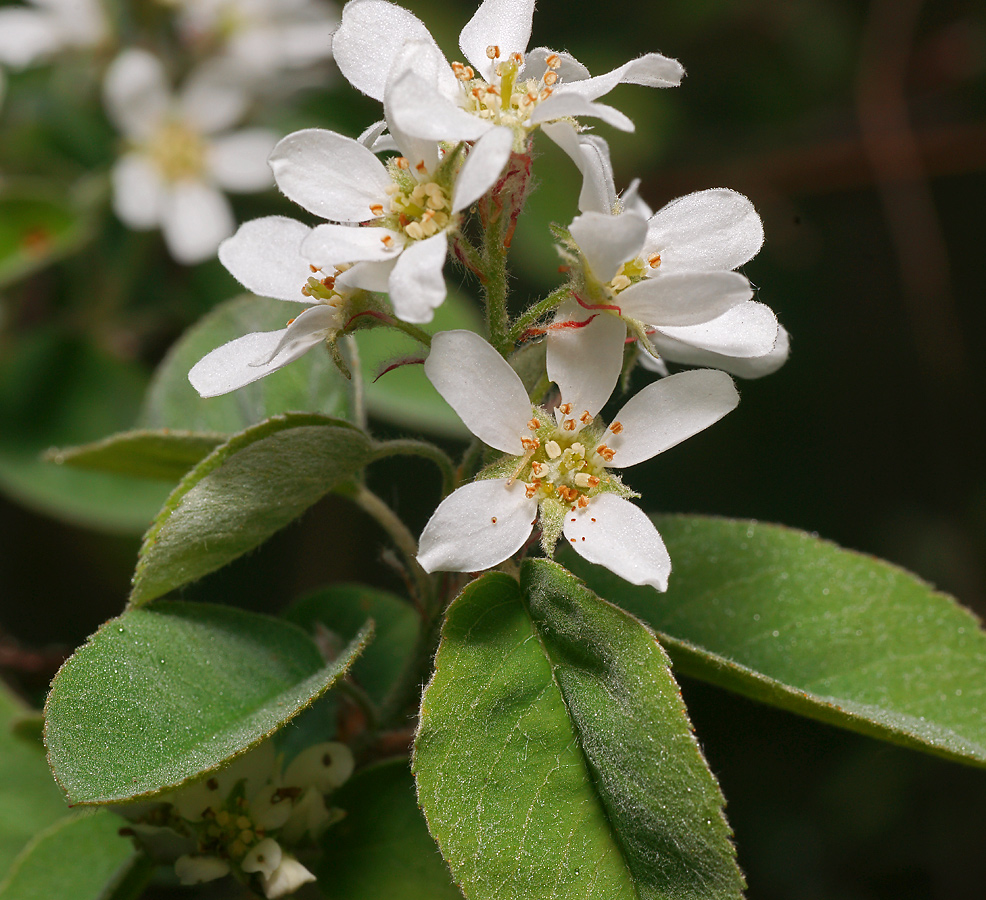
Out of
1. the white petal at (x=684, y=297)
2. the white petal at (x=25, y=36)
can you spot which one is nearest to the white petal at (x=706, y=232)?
the white petal at (x=684, y=297)

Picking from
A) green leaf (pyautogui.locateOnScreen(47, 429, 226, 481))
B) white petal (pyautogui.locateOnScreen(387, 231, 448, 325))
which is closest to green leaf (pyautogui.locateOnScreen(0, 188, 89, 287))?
green leaf (pyautogui.locateOnScreen(47, 429, 226, 481))

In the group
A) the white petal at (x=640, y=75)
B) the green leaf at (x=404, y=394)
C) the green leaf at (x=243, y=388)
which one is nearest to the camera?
the white petal at (x=640, y=75)

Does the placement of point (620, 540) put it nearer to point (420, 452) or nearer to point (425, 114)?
point (420, 452)

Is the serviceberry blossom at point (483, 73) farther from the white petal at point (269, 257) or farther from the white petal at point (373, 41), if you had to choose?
the white petal at point (269, 257)

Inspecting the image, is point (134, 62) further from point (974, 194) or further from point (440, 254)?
point (974, 194)

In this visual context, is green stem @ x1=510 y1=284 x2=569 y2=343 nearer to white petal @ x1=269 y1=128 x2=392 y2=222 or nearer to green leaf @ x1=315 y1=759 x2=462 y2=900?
white petal @ x1=269 y1=128 x2=392 y2=222

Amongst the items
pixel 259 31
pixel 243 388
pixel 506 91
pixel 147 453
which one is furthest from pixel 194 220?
pixel 506 91
